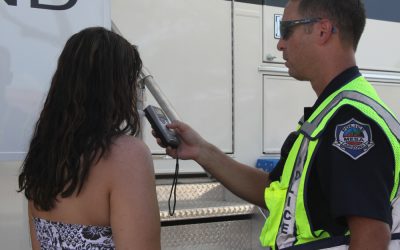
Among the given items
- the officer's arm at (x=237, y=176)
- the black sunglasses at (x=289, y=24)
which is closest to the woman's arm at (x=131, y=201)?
the black sunglasses at (x=289, y=24)

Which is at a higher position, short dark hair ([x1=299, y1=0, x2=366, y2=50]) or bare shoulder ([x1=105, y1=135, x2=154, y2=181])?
short dark hair ([x1=299, y1=0, x2=366, y2=50])

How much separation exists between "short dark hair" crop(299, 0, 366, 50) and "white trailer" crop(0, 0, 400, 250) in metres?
1.41

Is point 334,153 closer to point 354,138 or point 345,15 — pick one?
point 354,138

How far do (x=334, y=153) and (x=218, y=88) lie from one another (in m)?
2.40

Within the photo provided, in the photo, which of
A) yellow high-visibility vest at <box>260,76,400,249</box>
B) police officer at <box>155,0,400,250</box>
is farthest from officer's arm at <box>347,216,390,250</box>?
yellow high-visibility vest at <box>260,76,400,249</box>

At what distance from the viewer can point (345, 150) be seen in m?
1.36

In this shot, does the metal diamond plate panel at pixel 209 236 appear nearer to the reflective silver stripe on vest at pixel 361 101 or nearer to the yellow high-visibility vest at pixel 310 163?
the yellow high-visibility vest at pixel 310 163

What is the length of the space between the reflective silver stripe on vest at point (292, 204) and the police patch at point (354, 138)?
121 mm

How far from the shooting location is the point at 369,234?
1322 mm

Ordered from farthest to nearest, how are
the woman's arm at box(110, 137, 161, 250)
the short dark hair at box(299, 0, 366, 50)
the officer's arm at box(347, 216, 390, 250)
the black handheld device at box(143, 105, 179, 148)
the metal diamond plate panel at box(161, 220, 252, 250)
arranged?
the metal diamond plate panel at box(161, 220, 252, 250)
the black handheld device at box(143, 105, 179, 148)
the short dark hair at box(299, 0, 366, 50)
the woman's arm at box(110, 137, 161, 250)
the officer's arm at box(347, 216, 390, 250)

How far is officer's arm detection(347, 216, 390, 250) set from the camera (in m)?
1.32

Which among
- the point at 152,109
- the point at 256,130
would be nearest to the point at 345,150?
the point at 152,109

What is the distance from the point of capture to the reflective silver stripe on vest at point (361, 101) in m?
1.42

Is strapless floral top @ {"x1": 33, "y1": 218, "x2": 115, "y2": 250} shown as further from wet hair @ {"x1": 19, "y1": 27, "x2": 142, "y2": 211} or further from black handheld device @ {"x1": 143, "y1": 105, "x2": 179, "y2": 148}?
black handheld device @ {"x1": 143, "y1": 105, "x2": 179, "y2": 148}
